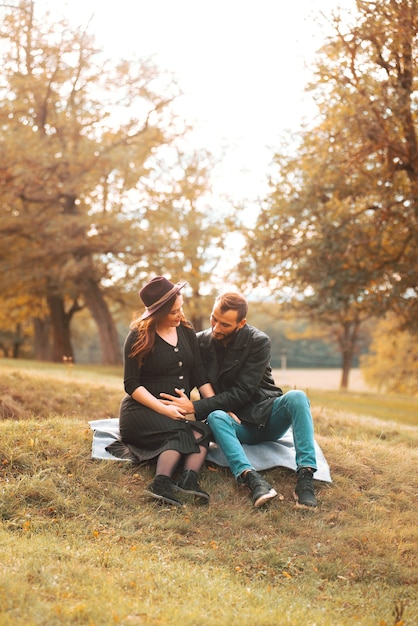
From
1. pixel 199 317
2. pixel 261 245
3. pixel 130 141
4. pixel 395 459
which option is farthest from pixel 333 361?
pixel 395 459

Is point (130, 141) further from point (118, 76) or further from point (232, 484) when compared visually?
point (232, 484)

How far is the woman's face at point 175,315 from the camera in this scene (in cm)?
614

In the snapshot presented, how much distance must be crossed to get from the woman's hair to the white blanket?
2.92 feet

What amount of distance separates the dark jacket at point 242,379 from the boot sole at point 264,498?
0.78 m

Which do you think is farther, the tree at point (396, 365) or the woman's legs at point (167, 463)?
the tree at point (396, 365)

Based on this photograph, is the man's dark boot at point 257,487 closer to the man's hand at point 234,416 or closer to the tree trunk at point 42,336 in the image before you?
the man's hand at point 234,416

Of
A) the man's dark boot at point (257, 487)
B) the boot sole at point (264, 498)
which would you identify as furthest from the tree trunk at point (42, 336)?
the boot sole at point (264, 498)

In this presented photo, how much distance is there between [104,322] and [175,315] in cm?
1830

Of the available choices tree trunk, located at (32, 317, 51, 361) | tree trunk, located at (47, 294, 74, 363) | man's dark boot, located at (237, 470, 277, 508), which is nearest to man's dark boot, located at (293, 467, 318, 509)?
man's dark boot, located at (237, 470, 277, 508)

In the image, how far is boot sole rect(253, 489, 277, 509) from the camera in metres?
5.57

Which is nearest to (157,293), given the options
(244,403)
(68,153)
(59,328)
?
(244,403)

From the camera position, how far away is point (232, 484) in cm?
610

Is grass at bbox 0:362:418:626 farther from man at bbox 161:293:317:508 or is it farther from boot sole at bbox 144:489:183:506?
man at bbox 161:293:317:508

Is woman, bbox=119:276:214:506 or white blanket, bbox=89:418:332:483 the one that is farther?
white blanket, bbox=89:418:332:483
